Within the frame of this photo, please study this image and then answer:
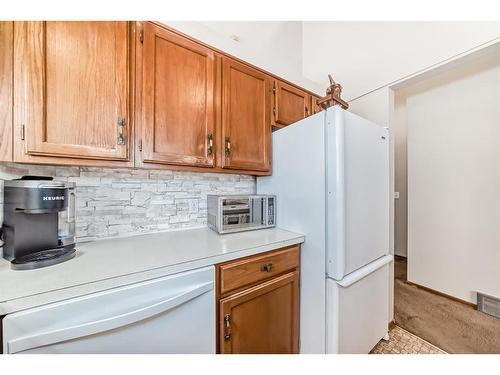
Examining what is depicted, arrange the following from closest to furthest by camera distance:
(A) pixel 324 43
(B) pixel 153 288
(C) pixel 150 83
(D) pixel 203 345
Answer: (B) pixel 153 288, (D) pixel 203 345, (C) pixel 150 83, (A) pixel 324 43

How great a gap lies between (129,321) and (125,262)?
0.22 m

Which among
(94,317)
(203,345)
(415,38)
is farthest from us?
(415,38)

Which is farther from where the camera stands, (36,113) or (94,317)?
(36,113)

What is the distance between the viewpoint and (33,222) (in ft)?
2.64

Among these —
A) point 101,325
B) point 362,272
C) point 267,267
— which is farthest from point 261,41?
point 101,325

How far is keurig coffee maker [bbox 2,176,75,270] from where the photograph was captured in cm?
75

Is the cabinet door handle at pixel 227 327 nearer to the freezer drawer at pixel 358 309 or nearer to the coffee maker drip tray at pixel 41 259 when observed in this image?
the freezer drawer at pixel 358 309

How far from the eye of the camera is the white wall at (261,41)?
1.24 meters

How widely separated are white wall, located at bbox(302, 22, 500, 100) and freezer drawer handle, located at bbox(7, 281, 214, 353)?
7.06 ft

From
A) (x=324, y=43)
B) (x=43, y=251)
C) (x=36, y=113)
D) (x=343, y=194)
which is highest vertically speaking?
(x=324, y=43)
